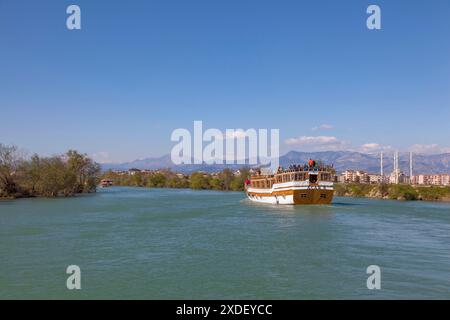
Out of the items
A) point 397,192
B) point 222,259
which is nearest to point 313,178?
point 222,259

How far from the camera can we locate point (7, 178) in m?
89.5

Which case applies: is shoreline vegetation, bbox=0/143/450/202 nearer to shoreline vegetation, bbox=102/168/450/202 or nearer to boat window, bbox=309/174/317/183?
shoreline vegetation, bbox=102/168/450/202

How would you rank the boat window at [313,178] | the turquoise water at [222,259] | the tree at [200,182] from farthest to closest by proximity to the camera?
the tree at [200,182] → the boat window at [313,178] → the turquoise water at [222,259]

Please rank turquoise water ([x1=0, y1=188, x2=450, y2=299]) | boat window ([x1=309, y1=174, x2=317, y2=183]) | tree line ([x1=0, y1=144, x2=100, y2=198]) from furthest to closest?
tree line ([x1=0, y1=144, x2=100, y2=198])
boat window ([x1=309, y1=174, x2=317, y2=183])
turquoise water ([x1=0, y1=188, x2=450, y2=299])

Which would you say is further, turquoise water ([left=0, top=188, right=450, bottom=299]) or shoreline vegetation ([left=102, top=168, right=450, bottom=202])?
shoreline vegetation ([left=102, top=168, right=450, bottom=202])

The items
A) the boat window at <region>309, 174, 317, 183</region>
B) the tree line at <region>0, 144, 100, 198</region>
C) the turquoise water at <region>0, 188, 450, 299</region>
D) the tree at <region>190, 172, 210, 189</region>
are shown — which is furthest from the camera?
the tree at <region>190, 172, 210, 189</region>

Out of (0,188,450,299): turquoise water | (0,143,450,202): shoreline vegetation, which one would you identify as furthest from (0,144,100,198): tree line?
(0,188,450,299): turquoise water

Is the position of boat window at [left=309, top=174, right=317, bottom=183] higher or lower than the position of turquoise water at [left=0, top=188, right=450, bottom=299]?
higher

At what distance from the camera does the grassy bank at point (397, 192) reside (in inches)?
3872

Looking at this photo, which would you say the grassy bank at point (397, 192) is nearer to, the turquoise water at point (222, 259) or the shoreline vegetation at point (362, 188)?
the shoreline vegetation at point (362, 188)

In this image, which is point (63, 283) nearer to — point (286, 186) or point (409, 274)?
point (409, 274)

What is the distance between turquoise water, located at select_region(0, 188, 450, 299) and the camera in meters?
19.5

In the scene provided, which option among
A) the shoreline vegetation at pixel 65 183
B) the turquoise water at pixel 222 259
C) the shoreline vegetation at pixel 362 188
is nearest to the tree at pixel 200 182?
the shoreline vegetation at pixel 362 188

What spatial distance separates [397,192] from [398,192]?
215 millimetres
